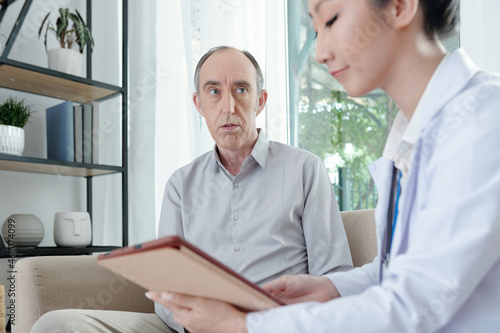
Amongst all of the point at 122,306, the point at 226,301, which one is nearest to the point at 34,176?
the point at 122,306

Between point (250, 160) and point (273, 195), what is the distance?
0.15m

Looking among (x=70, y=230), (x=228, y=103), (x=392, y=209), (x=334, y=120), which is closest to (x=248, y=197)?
(x=228, y=103)

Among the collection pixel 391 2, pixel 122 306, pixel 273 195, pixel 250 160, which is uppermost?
pixel 391 2

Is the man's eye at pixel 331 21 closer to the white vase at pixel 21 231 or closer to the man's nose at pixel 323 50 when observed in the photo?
the man's nose at pixel 323 50

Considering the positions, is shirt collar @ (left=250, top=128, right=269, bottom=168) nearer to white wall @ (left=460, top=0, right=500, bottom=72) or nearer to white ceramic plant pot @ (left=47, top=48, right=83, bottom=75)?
white wall @ (left=460, top=0, right=500, bottom=72)

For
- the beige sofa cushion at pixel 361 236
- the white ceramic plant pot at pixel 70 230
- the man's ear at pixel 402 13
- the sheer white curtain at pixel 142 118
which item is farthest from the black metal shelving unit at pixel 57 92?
the man's ear at pixel 402 13

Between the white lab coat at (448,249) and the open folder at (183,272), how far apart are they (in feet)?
0.16

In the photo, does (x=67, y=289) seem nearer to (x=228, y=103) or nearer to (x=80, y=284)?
(x=80, y=284)

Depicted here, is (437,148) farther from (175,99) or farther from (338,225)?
(175,99)

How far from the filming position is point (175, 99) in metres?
2.84

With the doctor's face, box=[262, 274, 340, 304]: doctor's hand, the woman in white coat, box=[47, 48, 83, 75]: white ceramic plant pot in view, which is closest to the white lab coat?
the woman in white coat

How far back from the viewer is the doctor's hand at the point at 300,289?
42.2 inches

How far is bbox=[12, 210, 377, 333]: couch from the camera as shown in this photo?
4.92ft

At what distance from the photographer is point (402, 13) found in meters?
0.76
